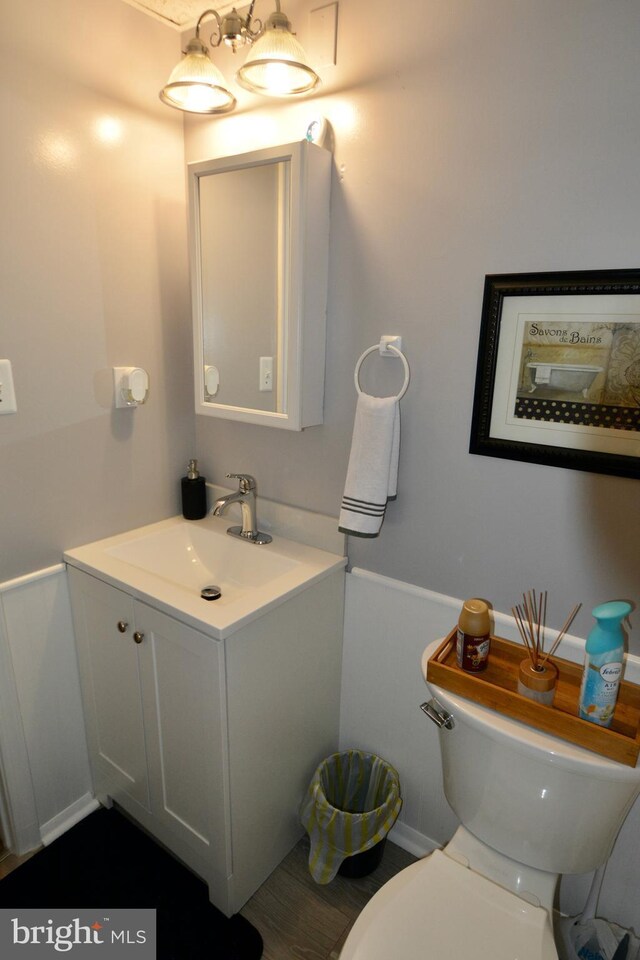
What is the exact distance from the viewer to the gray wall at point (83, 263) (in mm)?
1299

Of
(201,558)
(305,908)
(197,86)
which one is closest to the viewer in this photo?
(197,86)

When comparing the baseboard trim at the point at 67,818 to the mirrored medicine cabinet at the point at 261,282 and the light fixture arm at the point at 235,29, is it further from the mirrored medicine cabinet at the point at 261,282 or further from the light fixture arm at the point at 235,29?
the light fixture arm at the point at 235,29

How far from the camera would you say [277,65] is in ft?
4.07

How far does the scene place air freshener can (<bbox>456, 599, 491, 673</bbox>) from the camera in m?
1.13

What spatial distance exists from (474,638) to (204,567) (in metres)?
0.90

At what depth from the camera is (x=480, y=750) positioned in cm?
109

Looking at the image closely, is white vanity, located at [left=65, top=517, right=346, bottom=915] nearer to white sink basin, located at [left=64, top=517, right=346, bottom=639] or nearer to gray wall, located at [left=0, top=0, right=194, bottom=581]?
white sink basin, located at [left=64, top=517, right=346, bottom=639]

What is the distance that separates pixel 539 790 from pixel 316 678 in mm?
678

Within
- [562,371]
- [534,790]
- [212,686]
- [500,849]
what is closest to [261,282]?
[562,371]

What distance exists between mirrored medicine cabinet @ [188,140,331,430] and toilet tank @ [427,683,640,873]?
2.78 ft

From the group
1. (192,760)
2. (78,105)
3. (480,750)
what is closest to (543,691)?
(480,750)

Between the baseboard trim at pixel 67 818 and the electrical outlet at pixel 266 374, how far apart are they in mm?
1414

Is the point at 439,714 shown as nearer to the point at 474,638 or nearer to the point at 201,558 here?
the point at 474,638

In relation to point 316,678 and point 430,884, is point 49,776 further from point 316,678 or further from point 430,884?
point 430,884
